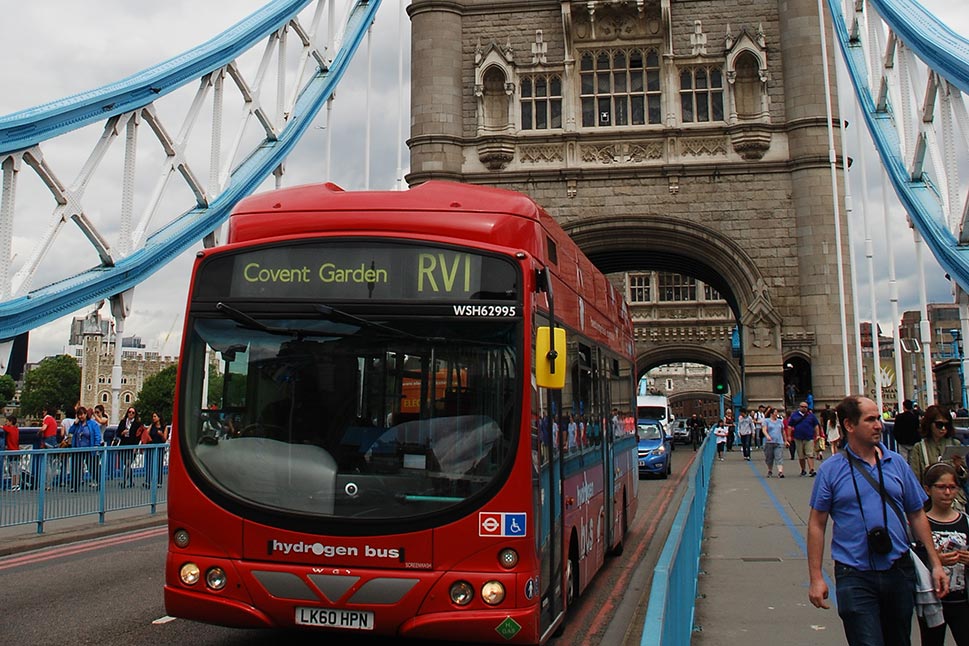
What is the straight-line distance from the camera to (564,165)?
27688mm

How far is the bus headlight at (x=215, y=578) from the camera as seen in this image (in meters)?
4.99

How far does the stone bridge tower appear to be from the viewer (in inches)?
1031

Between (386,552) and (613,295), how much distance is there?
596 cm

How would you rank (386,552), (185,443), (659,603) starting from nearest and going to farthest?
(659,603) < (386,552) < (185,443)

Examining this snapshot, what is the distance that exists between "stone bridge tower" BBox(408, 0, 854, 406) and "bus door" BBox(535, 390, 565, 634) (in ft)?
69.2

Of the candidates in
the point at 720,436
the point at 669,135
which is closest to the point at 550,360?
the point at 720,436

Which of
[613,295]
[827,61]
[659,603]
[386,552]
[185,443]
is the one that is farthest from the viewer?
[827,61]

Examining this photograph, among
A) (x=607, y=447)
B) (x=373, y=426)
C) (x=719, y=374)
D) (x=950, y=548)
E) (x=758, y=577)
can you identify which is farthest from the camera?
(x=719, y=374)

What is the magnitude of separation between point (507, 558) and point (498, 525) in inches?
7.0

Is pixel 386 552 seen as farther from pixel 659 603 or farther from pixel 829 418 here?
pixel 829 418

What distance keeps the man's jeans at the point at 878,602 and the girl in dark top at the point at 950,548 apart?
0.73ft

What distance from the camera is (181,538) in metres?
5.11

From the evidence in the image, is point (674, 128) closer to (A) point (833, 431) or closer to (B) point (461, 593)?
(A) point (833, 431)

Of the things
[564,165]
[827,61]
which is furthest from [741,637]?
[827,61]
